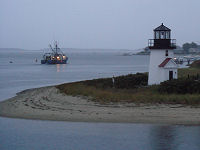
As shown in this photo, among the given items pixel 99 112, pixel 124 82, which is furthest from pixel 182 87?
pixel 124 82

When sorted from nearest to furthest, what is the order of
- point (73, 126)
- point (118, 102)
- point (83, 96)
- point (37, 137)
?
point (37, 137), point (73, 126), point (118, 102), point (83, 96)

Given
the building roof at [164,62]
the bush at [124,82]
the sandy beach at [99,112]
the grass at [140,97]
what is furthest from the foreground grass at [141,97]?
the bush at [124,82]

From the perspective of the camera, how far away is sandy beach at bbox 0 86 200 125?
17.8 m

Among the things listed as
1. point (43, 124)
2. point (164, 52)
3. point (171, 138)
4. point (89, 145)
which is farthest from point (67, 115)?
point (164, 52)

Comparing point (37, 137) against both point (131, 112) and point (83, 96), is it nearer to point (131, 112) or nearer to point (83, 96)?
point (131, 112)

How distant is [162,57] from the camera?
25375mm

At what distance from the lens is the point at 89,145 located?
15.0 m

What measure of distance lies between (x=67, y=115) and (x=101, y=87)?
6.97 meters

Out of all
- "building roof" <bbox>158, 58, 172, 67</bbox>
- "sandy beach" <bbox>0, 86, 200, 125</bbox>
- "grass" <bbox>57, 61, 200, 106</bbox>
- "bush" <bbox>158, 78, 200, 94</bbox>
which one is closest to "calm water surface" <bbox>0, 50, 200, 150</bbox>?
"sandy beach" <bbox>0, 86, 200, 125</bbox>

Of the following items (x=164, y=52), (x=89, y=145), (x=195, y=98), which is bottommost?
(x=89, y=145)

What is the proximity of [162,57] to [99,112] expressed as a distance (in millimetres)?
8157

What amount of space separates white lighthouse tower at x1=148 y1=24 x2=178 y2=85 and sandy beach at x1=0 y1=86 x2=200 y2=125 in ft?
19.9

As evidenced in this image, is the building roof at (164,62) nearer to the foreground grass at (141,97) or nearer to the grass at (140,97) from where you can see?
the grass at (140,97)

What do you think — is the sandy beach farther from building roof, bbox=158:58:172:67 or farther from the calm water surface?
building roof, bbox=158:58:172:67
